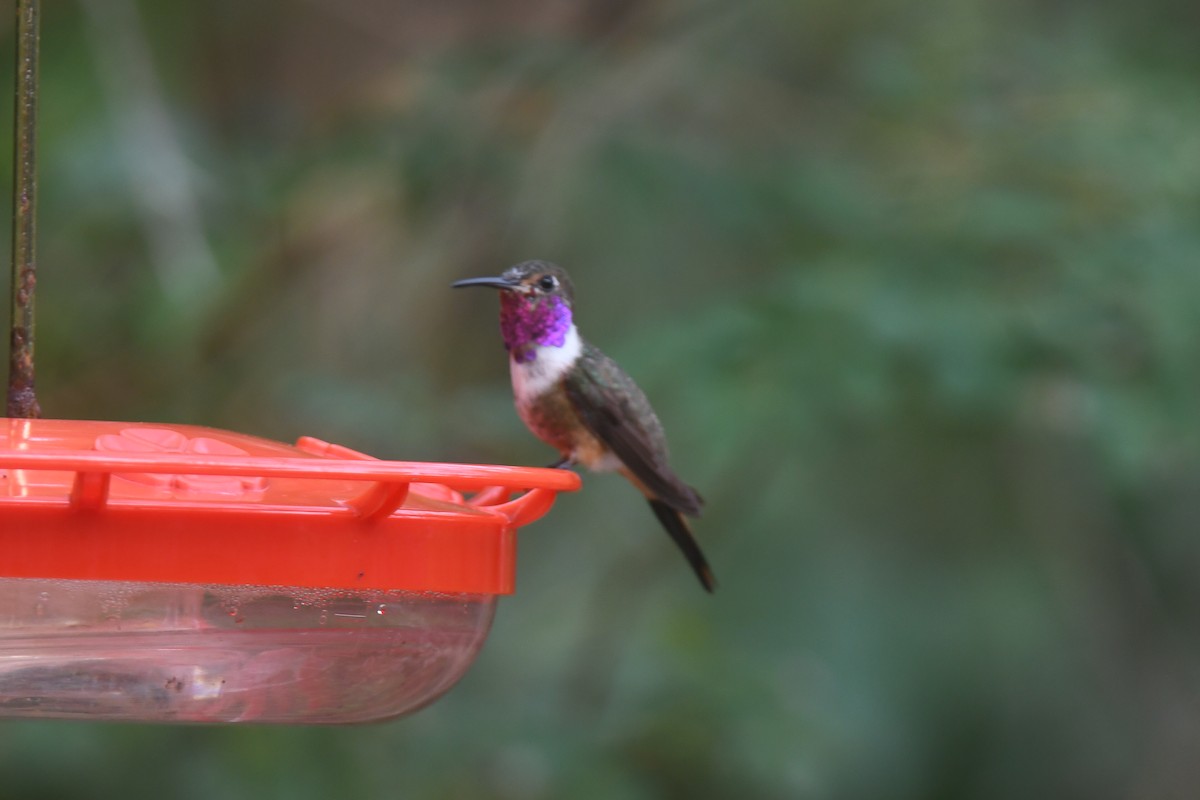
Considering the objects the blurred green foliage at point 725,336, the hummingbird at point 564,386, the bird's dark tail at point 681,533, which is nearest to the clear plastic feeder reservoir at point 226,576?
the hummingbird at point 564,386

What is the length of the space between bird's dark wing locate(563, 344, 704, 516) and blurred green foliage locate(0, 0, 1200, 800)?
1.19 feet

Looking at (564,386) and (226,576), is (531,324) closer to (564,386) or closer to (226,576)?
(564,386)

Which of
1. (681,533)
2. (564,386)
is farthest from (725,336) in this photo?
(564,386)

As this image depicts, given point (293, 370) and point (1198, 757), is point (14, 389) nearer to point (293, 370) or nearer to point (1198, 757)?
point (293, 370)

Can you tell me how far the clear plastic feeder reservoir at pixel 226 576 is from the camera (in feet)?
5.29

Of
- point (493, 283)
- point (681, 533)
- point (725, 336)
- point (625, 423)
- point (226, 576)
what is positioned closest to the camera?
point (226, 576)

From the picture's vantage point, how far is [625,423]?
3.21 m

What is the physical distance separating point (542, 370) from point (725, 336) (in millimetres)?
747

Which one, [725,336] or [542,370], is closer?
[542,370]

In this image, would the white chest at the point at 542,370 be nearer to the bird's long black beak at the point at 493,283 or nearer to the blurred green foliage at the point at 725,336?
the bird's long black beak at the point at 493,283

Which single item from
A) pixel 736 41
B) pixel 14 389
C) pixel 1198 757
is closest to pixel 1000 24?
pixel 736 41

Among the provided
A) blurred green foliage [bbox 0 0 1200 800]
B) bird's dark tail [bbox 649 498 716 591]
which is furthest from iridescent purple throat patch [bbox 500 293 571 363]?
blurred green foliage [bbox 0 0 1200 800]

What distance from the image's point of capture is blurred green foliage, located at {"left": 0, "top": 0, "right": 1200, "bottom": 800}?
3.89 meters

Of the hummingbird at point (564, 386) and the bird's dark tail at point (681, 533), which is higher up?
the hummingbird at point (564, 386)
